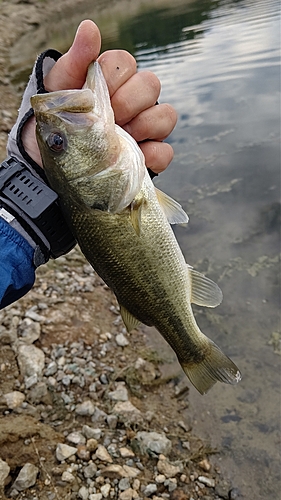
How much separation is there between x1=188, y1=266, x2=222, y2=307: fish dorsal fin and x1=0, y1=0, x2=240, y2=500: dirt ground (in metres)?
1.68

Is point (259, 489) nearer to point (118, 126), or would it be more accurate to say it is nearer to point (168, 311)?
point (168, 311)

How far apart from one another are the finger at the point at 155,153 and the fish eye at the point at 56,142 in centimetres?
57

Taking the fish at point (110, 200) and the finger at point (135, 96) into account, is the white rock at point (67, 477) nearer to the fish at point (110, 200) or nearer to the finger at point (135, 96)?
the fish at point (110, 200)

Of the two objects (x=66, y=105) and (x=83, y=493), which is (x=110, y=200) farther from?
(x=83, y=493)

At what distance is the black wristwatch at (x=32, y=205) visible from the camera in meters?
2.23

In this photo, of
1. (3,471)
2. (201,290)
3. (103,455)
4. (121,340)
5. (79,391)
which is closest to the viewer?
(201,290)

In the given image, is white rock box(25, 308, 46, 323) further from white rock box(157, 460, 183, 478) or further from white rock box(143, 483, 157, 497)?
white rock box(143, 483, 157, 497)

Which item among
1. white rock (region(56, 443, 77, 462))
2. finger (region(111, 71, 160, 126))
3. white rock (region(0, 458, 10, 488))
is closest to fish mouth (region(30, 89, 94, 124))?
finger (region(111, 71, 160, 126))

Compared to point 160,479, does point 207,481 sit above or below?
below

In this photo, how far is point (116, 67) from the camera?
221 centimetres

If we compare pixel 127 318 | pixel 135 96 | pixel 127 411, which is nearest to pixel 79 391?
pixel 127 411

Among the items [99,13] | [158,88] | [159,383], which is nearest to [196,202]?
[159,383]

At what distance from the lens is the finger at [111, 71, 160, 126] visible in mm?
2234

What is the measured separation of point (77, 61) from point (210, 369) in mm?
1937
